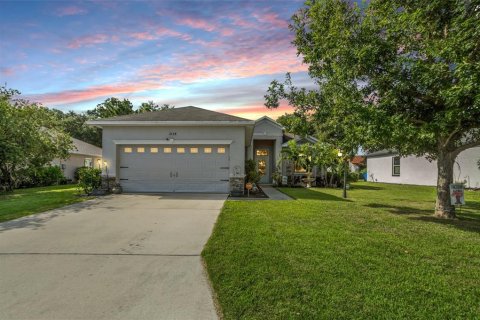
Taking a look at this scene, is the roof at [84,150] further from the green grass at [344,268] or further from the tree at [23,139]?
the green grass at [344,268]

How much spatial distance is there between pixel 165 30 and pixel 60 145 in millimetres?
13373

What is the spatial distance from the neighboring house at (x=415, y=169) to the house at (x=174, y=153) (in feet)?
37.8

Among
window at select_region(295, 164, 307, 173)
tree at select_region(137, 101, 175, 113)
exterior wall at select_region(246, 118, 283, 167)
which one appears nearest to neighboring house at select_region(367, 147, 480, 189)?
window at select_region(295, 164, 307, 173)

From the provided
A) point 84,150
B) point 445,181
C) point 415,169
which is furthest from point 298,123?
point 84,150

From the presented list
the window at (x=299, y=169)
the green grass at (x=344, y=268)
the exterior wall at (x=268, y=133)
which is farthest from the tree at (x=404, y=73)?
the exterior wall at (x=268, y=133)

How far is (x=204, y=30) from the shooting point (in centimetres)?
1030

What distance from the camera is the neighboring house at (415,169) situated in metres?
17.7

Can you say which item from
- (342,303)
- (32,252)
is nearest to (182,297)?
(342,303)

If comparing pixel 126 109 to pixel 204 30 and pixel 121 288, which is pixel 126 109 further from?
pixel 121 288

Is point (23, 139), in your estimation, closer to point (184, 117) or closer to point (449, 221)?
point (184, 117)

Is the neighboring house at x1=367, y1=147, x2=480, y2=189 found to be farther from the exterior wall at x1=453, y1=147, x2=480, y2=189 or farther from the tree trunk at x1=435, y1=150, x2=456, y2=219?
the tree trunk at x1=435, y1=150, x2=456, y2=219

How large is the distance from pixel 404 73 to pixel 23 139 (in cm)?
1743

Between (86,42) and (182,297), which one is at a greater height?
(86,42)

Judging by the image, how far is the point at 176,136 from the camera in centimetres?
1245
